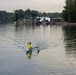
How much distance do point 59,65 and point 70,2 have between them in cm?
14083

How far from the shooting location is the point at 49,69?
126ft

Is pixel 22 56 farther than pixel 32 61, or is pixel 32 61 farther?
pixel 22 56

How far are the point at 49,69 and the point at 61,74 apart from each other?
10.2ft

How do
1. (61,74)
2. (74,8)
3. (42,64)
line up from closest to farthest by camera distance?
(61,74) → (42,64) → (74,8)

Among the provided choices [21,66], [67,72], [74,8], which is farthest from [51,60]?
[74,8]

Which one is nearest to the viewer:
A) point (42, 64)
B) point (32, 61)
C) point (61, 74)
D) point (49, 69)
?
point (61, 74)

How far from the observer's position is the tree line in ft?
573

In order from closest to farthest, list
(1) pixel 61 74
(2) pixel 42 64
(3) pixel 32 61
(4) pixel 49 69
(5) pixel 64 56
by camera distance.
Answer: (1) pixel 61 74, (4) pixel 49 69, (2) pixel 42 64, (3) pixel 32 61, (5) pixel 64 56

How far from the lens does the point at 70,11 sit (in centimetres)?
17525

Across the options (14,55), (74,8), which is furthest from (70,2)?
(14,55)

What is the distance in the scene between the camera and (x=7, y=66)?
40.5 meters

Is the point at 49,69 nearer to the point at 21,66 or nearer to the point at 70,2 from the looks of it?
the point at 21,66

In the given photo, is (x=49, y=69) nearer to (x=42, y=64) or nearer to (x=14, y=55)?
(x=42, y=64)

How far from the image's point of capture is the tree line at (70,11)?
573ft
